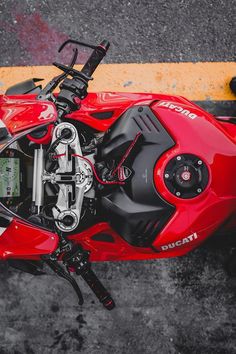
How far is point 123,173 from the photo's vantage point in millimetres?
2645

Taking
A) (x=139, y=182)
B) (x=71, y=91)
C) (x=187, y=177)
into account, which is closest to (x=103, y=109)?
(x=71, y=91)

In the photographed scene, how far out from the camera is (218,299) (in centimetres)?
360

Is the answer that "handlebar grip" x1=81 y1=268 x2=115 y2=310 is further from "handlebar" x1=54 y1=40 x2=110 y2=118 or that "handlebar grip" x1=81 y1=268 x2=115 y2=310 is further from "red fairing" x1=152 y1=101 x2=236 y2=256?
"handlebar" x1=54 y1=40 x2=110 y2=118

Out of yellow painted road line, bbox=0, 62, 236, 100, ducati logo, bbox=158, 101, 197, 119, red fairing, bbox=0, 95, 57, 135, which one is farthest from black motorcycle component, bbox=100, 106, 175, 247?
yellow painted road line, bbox=0, 62, 236, 100

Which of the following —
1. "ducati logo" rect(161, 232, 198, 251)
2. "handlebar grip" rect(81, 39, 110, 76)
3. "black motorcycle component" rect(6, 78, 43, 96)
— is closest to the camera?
"ducati logo" rect(161, 232, 198, 251)

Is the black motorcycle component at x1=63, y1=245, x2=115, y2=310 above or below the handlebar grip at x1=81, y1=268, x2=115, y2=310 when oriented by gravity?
above

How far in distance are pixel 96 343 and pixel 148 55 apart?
221 centimetres

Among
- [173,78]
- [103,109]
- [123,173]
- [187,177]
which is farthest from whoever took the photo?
[173,78]

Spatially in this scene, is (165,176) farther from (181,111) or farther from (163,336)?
(163,336)

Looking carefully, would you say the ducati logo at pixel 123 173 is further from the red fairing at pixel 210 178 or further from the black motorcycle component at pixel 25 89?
the black motorcycle component at pixel 25 89

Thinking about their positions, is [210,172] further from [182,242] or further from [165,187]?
[182,242]

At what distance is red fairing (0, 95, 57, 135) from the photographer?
255cm

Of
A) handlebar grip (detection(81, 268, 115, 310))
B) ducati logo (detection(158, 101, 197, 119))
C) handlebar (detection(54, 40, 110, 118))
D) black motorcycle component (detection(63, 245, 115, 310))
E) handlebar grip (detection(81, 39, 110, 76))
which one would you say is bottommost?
handlebar grip (detection(81, 268, 115, 310))

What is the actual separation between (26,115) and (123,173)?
1.99 feet
